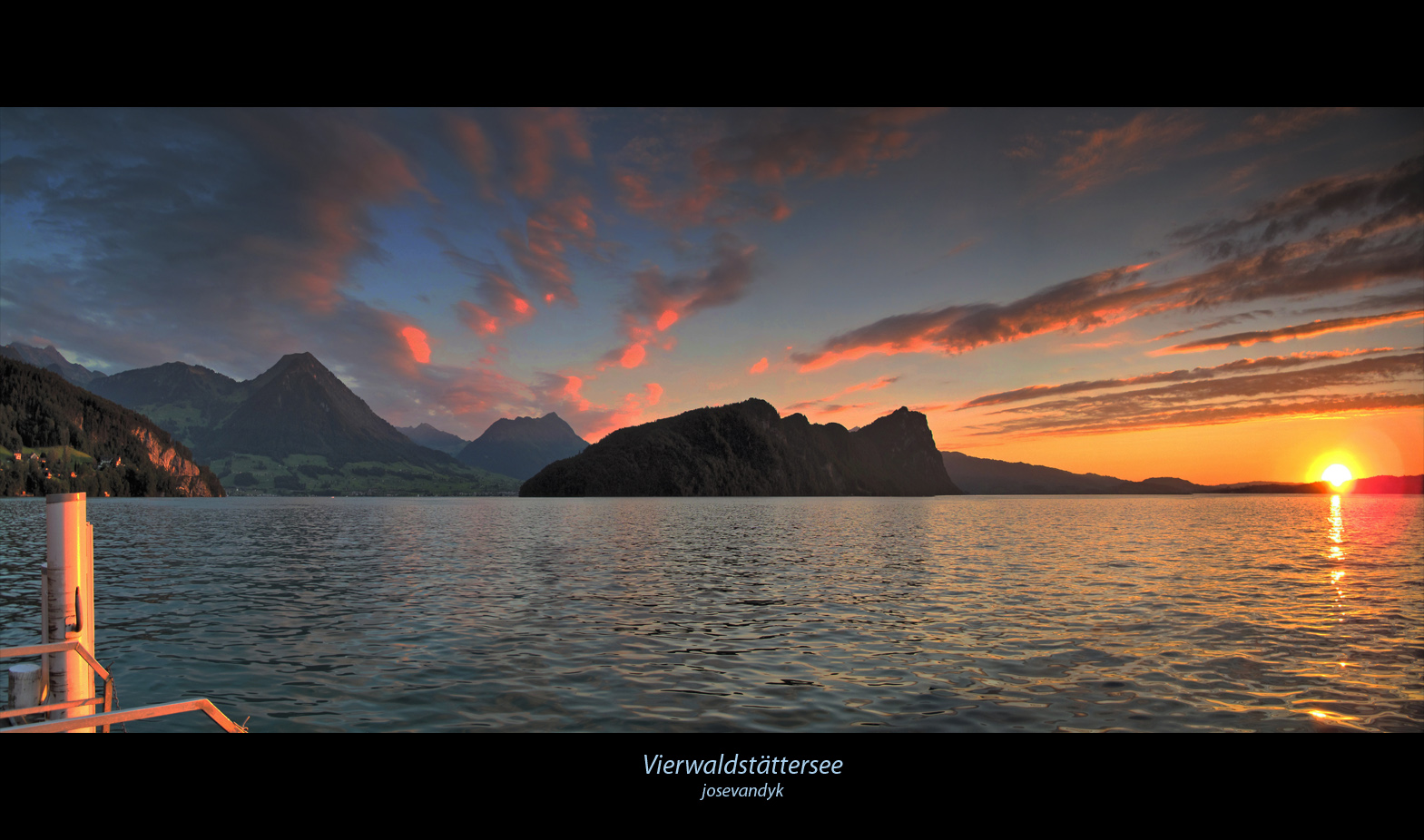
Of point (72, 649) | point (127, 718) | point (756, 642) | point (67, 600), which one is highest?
point (67, 600)

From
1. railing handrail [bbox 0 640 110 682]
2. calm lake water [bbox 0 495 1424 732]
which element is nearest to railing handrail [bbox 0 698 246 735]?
railing handrail [bbox 0 640 110 682]

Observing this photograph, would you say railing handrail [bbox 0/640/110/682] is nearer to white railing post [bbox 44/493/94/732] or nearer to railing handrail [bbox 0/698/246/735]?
white railing post [bbox 44/493/94/732]

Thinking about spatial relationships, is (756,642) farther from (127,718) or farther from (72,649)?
(72,649)

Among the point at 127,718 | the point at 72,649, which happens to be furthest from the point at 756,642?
the point at 72,649

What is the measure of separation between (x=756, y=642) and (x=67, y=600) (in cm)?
1779

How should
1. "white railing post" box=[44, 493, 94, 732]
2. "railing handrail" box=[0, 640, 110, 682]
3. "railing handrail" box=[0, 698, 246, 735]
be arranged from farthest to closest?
"white railing post" box=[44, 493, 94, 732], "railing handrail" box=[0, 640, 110, 682], "railing handrail" box=[0, 698, 246, 735]

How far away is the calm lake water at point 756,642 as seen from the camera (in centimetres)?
1519

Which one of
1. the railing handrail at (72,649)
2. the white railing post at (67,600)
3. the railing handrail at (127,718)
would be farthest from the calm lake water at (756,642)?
the railing handrail at (127,718)

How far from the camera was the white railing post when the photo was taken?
504 inches

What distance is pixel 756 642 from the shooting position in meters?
22.5

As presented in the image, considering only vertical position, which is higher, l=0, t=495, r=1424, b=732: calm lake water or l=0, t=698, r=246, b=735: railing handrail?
l=0, t=698, r=246, b=735: railing handrail

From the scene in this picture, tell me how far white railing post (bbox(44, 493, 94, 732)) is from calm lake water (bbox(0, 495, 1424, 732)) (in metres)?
2.41
